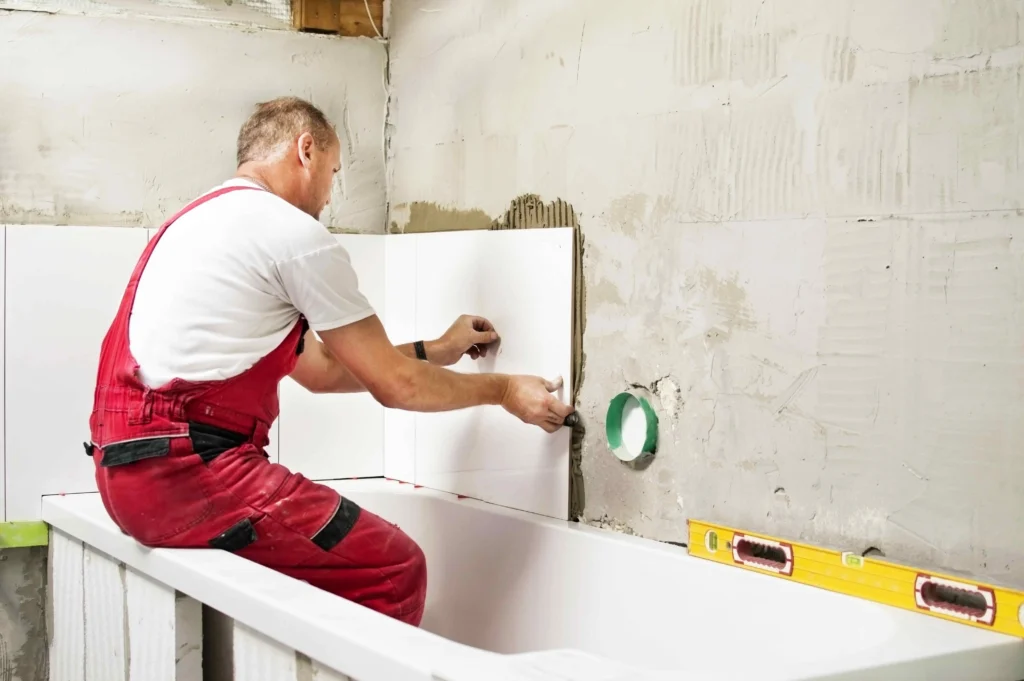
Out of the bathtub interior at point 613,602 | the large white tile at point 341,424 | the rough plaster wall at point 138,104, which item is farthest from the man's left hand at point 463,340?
the rough plaster wall at point 138,104

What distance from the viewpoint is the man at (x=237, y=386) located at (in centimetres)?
206

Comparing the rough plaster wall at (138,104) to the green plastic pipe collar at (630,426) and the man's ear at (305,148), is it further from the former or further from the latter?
the green plastic pipe collar at (630,426)


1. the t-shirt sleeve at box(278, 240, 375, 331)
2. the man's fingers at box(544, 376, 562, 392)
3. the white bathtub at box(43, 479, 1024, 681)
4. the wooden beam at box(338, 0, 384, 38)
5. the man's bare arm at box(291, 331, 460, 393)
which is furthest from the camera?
the wooden beam at box(338, 0, 384, 38)

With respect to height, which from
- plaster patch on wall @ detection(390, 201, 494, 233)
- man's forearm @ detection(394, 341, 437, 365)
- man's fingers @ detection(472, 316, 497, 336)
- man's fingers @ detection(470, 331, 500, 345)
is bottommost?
man's forearm @ detection(394, 341, 437, 365)

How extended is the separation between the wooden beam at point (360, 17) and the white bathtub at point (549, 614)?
125 centimetres

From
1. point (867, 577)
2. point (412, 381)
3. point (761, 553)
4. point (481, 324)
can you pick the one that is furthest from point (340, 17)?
point (867, 577)

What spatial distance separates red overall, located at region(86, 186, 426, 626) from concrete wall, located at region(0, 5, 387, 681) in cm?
76

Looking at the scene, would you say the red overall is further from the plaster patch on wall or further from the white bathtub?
the plaster patch on wall

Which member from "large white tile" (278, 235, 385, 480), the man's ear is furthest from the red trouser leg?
"large white tile" (278, 235, 385, 480)

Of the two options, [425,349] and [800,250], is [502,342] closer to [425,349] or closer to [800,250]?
[425,349]

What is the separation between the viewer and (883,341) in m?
1.77

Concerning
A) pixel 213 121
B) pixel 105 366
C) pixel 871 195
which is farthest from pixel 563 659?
pixel 213 121

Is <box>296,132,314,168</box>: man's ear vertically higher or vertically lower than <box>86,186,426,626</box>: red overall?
higher

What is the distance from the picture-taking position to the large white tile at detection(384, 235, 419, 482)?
306cm
